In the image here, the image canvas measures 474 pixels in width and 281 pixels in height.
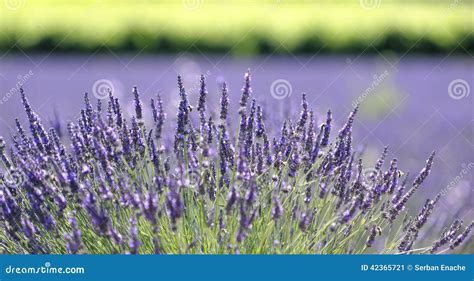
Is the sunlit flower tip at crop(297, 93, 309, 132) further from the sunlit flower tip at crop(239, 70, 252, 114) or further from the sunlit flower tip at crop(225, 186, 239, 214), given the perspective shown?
the sunlit flower tip at crop(225, 186, 239, 214)

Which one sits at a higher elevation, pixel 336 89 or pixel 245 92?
pixel 336 89

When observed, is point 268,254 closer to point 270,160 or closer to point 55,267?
point 270,160

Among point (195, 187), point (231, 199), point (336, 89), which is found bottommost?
point (231, 199)

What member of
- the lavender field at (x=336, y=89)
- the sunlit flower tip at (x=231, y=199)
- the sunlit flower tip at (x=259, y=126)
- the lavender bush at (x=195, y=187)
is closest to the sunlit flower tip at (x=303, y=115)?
the lavender bush at (x=195, y=187)

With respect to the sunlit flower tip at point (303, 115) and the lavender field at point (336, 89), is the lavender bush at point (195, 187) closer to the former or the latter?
the sunlit flower tip at point (303, 115)

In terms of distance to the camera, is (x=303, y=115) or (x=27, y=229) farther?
(x=303, y=115)

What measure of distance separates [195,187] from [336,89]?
682 centimetres

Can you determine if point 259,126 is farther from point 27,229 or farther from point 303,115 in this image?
point 27,229

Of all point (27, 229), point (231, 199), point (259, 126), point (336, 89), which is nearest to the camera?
point (231, 199)

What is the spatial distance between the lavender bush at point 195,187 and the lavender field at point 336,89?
1259 millimetres

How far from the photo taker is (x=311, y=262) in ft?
7.79

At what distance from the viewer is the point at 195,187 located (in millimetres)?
2348

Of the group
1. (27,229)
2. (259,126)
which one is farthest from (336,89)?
(27,229)

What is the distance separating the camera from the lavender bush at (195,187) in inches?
92.3
